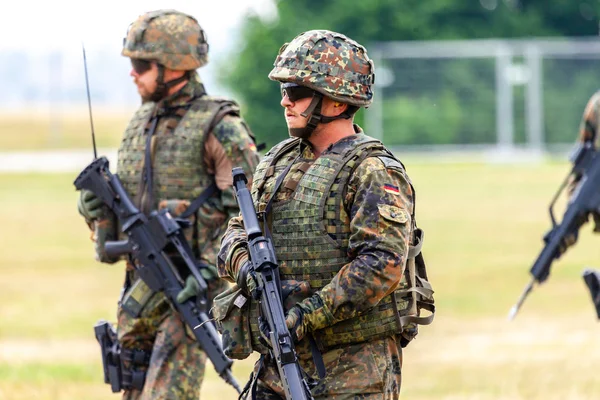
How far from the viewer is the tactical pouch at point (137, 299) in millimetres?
7230

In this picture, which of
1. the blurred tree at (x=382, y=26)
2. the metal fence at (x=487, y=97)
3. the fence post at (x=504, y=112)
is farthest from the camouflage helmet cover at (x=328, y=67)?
the fence post at (x=504, y=112)

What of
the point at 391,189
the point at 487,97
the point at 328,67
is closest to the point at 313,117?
the point at 328,67

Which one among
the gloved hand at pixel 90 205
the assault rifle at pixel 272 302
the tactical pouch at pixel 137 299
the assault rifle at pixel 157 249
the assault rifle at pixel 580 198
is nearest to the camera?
the assault rifle at pixel 272 302

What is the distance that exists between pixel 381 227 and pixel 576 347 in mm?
8370

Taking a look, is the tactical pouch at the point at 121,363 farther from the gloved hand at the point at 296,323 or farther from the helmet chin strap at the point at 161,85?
the gloved hand at the point at 296,323

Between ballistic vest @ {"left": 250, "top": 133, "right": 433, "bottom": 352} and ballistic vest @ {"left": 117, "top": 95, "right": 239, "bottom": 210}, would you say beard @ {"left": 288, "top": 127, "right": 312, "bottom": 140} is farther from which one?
ballistic vest @ {"left": 117, "top": 95, "right": 239, "bottom": 210}

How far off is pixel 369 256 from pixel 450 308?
1102 cm

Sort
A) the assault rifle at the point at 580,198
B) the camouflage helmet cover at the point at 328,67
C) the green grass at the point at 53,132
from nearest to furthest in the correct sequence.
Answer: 1. the camouflage helmet cover at the point at 328,67
2. the assault rifle at the point at 580,198
3. the green grass at the point at 53,132

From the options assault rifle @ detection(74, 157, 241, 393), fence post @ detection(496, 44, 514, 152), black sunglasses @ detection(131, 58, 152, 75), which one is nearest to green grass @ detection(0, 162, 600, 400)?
assault rifle @ detection(74, 157, 241, 393)

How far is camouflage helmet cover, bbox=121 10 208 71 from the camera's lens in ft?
24.2

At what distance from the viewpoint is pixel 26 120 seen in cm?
6581

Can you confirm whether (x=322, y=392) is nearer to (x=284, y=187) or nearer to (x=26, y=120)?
(x=284, y=187)

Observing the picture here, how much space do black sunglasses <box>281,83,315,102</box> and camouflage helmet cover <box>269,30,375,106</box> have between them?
38mm

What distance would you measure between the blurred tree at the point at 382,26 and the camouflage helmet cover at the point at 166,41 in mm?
30665
